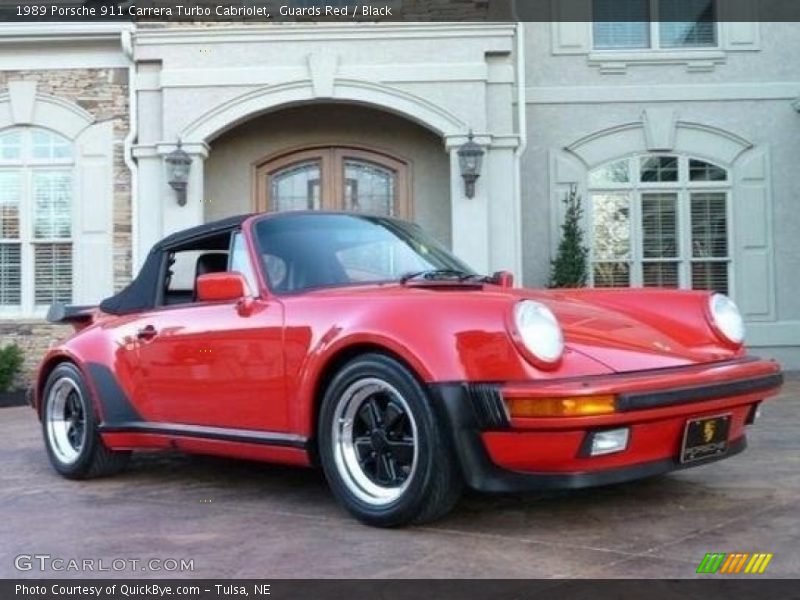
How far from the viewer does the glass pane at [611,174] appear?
11086 mm

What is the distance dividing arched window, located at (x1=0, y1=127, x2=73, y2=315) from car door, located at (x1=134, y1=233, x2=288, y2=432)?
6.27 metres

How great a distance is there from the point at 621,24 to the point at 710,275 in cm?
328

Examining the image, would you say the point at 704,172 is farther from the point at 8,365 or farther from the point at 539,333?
the point at 539,333

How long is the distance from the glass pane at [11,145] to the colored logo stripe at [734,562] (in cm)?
945

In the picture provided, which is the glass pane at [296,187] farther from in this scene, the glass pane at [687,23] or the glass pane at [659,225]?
the glass pane at [687,23]

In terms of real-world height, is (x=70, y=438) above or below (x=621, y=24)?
below

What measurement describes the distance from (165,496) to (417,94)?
6092mm

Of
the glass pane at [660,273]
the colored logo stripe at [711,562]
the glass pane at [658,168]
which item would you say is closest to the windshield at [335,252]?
the colored logo stripe at [711,562]

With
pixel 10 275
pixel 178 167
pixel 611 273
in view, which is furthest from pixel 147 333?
pixel 611 273

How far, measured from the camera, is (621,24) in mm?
11500

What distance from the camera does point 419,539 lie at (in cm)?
349

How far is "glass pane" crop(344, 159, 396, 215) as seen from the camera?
10578 millimetres
